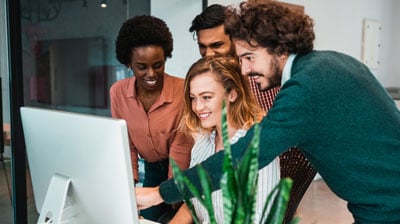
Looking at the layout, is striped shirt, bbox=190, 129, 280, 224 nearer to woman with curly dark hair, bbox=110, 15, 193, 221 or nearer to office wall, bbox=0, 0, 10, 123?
woman with curly dark hair, bbox=110, 15, 193, 221

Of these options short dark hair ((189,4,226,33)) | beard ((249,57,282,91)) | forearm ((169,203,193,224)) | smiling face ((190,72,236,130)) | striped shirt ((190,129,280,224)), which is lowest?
forearm ((169,203,193,224))

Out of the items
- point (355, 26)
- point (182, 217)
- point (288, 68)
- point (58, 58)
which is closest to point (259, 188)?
point (182, 217)

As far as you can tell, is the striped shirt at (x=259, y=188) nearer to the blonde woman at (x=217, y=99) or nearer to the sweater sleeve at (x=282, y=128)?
the blonde woman at (x=217, y=99)

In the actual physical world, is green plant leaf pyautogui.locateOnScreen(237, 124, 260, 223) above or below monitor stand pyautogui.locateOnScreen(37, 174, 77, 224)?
above

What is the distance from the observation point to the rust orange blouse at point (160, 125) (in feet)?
5.99

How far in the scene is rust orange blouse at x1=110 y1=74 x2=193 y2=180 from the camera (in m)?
1.83

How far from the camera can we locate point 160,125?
183 cm

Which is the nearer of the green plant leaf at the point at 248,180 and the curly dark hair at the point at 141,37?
the green plant leaf at the point at 248,180

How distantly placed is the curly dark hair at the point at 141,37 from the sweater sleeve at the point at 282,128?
0.84 m

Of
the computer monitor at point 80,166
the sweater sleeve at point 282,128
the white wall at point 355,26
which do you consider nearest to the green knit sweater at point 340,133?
the sweater sleeve at point 282,128

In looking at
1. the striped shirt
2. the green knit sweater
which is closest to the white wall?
the striped shirt

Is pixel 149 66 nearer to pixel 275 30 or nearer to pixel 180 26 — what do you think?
pixel 275 30

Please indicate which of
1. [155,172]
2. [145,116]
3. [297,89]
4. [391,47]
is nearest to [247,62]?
[297,89]

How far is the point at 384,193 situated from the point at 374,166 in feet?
0.33
